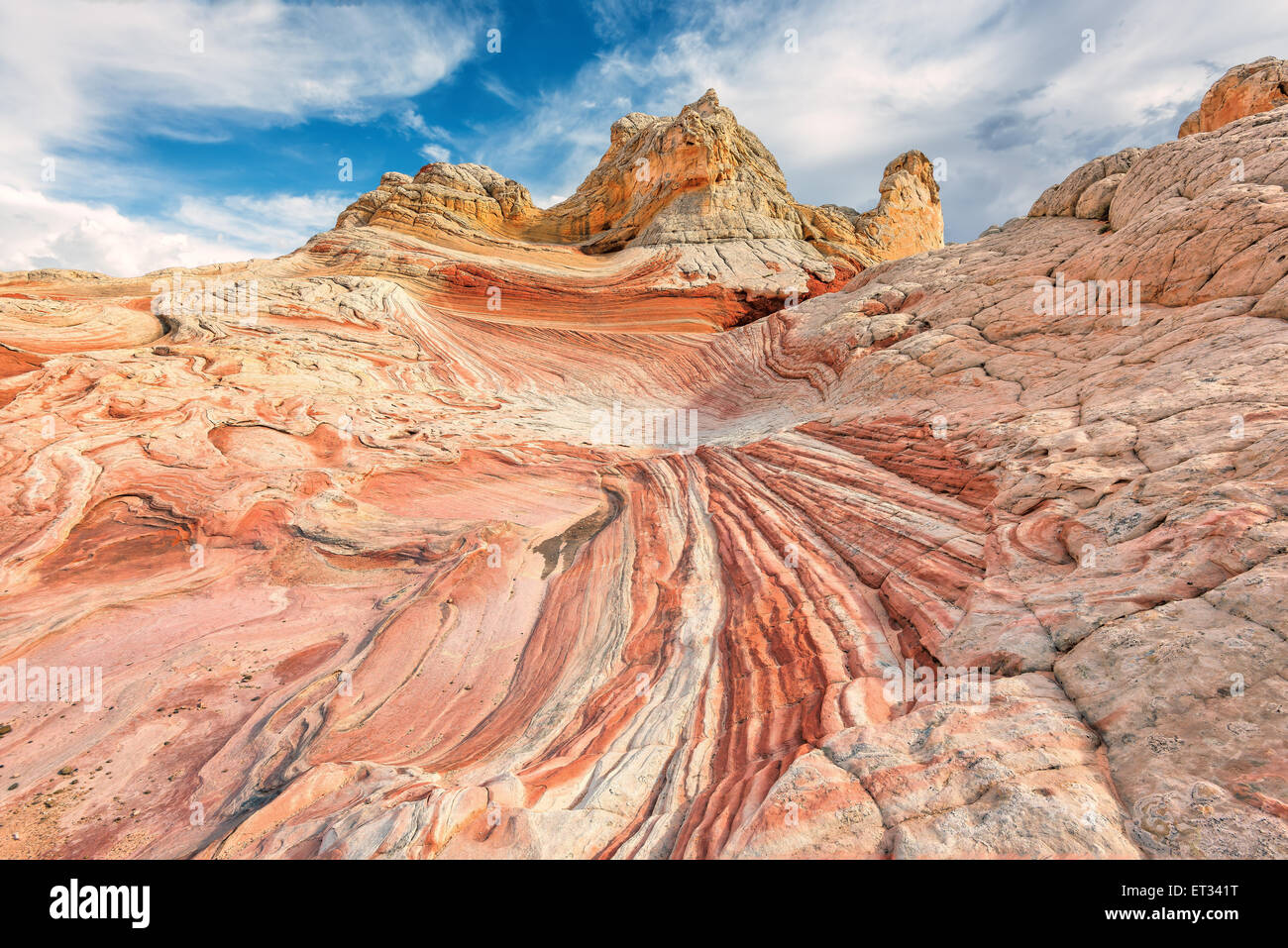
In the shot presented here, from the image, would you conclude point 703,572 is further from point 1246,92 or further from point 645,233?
point 645,233

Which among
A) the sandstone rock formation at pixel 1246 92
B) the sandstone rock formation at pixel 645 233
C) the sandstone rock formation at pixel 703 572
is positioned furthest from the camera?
the sandstone rock formation at pixel 645 233

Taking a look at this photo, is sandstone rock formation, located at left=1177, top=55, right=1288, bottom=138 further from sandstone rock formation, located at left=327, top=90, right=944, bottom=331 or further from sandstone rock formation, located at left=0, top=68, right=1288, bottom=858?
sandstone rock formation, located at left=327, top=90, right=944, bottom=331

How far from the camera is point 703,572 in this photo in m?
8.04

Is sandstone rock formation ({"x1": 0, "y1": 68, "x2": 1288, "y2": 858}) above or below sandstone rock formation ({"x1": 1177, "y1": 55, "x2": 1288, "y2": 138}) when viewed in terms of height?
below

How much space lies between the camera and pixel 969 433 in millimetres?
8359

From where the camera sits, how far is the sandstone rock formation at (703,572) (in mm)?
3154

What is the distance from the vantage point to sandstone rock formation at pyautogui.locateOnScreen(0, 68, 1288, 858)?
315 cm

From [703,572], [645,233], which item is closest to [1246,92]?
[703,572]

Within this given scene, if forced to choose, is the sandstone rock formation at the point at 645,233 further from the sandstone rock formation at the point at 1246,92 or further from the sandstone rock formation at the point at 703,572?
the sandstone rock formation at the point at 1246,92

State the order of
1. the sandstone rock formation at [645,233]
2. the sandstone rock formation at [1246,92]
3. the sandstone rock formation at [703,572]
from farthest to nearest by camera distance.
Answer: the sandstone rock formation at [645,233] → the sandstone rock formation at [1246,92] → the sandstone rock formation at [703,572]

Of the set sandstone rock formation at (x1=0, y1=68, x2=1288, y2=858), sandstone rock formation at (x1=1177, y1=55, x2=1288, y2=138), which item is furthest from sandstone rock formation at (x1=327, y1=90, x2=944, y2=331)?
sandstone rock formation at (x1=1177, y1=55, x2=1288, y2=138)

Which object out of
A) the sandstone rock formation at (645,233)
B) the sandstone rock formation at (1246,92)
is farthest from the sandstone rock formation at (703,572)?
the sandstone rock formation at (645,233)
